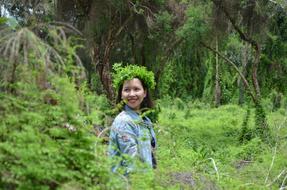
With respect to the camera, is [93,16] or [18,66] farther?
[93,16]

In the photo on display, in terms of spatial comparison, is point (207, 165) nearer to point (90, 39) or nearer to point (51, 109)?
point (51, 109)

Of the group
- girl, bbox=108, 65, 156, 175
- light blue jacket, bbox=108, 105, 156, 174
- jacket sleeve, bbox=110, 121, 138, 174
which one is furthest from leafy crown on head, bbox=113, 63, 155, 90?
jacket sleeve, bbox=110, 121, 138, 174

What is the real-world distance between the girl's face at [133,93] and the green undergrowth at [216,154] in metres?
0.31

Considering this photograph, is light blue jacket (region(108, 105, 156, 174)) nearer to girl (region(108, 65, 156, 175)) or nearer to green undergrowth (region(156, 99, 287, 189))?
girl (region(108, 65, 156, 175))

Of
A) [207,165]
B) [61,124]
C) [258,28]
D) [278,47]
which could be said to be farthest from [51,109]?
[278,47]

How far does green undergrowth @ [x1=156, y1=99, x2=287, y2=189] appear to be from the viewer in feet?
14.4

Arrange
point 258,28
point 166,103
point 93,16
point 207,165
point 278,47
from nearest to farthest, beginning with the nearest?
point 207,165, point 258,28, point 93,16, point 278,47, point 166,103

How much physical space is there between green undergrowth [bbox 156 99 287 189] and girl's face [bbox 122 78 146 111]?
31 cm

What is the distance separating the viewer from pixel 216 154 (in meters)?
10.5

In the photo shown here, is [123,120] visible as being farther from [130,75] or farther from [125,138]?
[130,75]

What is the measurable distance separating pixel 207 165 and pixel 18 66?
4.26 m

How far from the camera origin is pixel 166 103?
24781 mm

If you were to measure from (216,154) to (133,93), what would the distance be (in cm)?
636

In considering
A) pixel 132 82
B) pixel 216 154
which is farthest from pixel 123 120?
pixel 216 154
